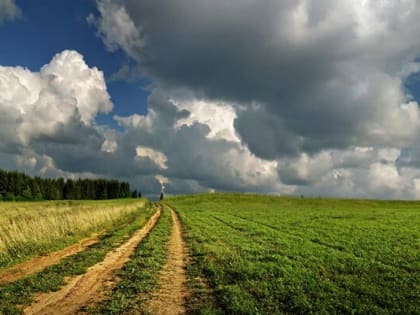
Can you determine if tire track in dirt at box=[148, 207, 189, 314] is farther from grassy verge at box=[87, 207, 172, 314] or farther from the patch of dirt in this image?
the patch of dirt

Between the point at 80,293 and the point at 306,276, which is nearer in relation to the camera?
the point at 80,293

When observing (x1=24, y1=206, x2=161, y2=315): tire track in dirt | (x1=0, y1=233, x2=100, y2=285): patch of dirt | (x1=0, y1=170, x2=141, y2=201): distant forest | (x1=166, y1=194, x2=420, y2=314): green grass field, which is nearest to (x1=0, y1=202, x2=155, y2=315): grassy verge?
(x1=24, y1=206, x2=161, y2=315): tire track in dirt

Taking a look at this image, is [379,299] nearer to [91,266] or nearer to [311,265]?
[311,265]

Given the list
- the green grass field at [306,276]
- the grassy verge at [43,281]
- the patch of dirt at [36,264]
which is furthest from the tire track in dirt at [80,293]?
the green grass field at [306,276]

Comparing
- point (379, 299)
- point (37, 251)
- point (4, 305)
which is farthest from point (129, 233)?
point (379, 299)

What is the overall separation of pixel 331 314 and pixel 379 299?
2.10 meters

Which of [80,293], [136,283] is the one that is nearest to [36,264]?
[80,293]

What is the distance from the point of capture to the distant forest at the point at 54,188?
131250mm

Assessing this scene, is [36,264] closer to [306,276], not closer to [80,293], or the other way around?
[80,293]

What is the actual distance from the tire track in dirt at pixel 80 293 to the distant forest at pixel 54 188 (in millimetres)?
126421

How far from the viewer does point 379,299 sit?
34.4 ft

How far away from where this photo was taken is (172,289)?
11750mm

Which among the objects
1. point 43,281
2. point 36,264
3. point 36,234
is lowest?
point 36,264

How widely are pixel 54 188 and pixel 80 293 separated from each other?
15548cm
